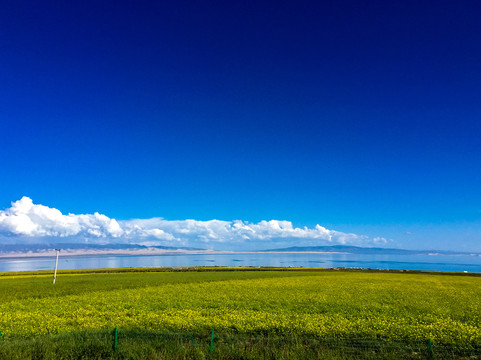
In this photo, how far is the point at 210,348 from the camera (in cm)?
1370

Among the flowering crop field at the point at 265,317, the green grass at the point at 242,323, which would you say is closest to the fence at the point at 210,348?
the green grass at the point at 242,323

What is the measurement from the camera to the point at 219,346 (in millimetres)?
14367

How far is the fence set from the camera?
13.0 meters

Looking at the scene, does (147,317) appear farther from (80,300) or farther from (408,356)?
(408,356)

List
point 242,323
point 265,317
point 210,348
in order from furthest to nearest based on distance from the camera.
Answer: point 265,317
point 242,323
point 210,348

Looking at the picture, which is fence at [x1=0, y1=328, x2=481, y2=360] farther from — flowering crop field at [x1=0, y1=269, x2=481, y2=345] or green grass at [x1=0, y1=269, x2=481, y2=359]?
flowering crop field at [x1=0, y1=269, x2=481, y2=345]

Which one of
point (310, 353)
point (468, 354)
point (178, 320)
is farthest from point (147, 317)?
point (468, 354)

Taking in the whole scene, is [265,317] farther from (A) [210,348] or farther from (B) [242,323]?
(A) [210,348]

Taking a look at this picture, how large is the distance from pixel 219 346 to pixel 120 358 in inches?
181

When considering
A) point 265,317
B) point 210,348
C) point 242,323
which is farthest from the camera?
point 265,317

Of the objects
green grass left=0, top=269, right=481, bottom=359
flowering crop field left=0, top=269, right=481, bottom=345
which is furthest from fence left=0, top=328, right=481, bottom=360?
flowering crop field left=0, top=269, right=481, bottom=345

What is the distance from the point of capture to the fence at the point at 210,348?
13.0 meters

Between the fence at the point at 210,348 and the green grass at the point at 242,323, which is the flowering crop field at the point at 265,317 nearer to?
the green grass at the point at 242,323

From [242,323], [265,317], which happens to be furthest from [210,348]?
[265,317]
